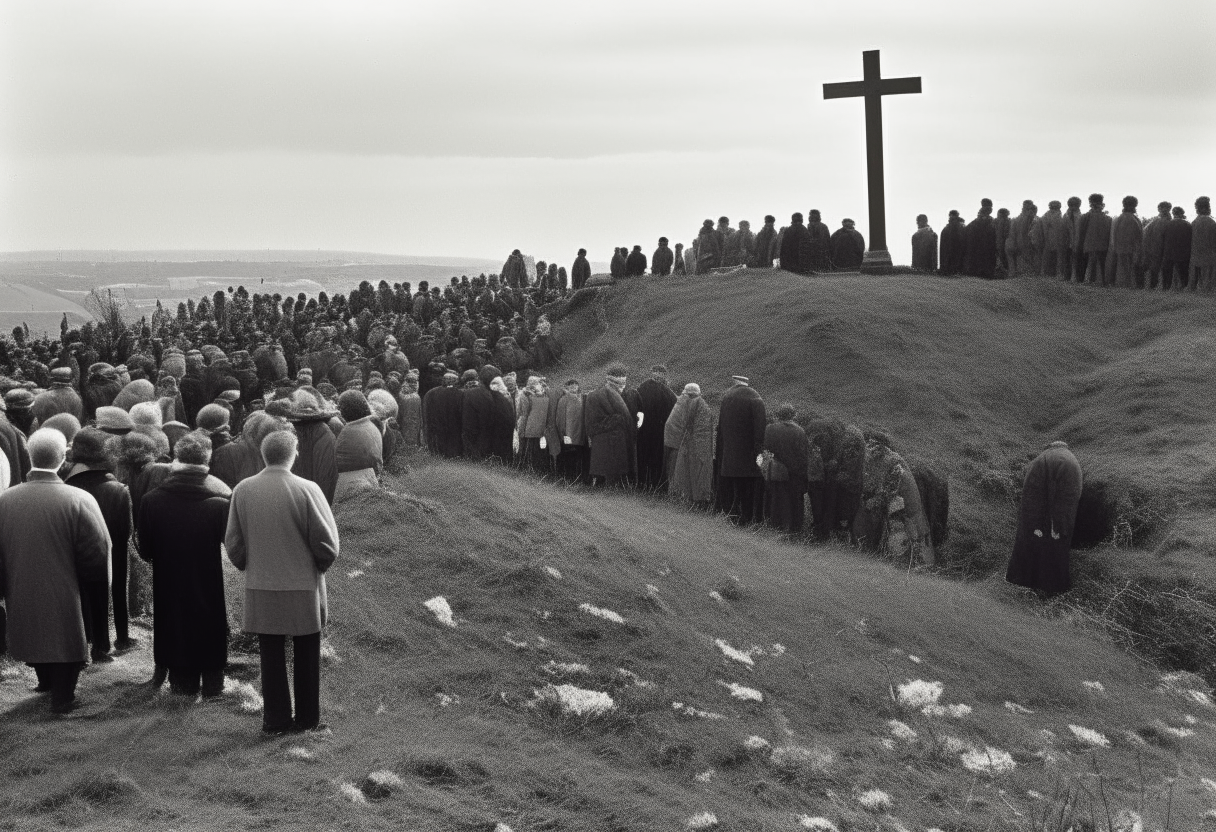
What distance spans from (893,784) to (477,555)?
13.7 ft

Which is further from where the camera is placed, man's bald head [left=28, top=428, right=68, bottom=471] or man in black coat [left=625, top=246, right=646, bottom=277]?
Result: man in black coat [left=625, top=246, right=646, bottom=277]

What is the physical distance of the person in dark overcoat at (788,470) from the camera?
1566 cm

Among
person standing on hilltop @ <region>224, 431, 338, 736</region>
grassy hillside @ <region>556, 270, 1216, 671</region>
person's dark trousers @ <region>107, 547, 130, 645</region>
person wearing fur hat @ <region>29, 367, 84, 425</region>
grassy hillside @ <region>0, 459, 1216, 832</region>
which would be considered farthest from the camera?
person wearing fur hat @ <region>29, 367, 84, 425</region>

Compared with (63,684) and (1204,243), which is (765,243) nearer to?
(1204,243)

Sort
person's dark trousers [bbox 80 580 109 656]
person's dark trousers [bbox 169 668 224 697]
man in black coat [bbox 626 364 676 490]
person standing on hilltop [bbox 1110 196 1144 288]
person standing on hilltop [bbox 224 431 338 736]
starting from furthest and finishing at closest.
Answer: person standing on hilltop [bbox 1110 196 1144 288] < man in black coat [bbox 626 364 676 490] < person's dark trousers [bbox 80 580 109 656] < person's dark trousers [bbox 169 668 224 697] < person standing on hilltop [bbox 224 431 338 736]

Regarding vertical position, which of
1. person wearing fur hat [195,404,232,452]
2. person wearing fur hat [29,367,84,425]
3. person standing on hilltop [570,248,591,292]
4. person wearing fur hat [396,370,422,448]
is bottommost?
person wearing fur hat [396,370,422,448]

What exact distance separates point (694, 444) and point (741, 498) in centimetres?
93

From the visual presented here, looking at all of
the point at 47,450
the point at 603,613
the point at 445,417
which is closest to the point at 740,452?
the point at 445,417

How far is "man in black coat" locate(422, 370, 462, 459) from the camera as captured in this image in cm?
1794

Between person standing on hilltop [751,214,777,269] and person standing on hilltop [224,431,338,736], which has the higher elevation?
person standing on hilltop [751,214,777,269]

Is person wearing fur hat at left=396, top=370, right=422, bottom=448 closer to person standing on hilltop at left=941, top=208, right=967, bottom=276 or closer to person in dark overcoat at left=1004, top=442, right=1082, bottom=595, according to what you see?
person in dark overcoat at left=1004, top=442, right=1082, bottom=595

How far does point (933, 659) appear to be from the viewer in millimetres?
11586

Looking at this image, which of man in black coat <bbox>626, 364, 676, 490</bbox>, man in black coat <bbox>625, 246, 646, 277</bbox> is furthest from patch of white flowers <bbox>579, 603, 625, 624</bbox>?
man in black coat <bbox>625, 246, 646, 277</bbox>

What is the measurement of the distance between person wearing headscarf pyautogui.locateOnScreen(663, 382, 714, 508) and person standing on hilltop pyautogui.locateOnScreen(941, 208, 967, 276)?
1138cm
